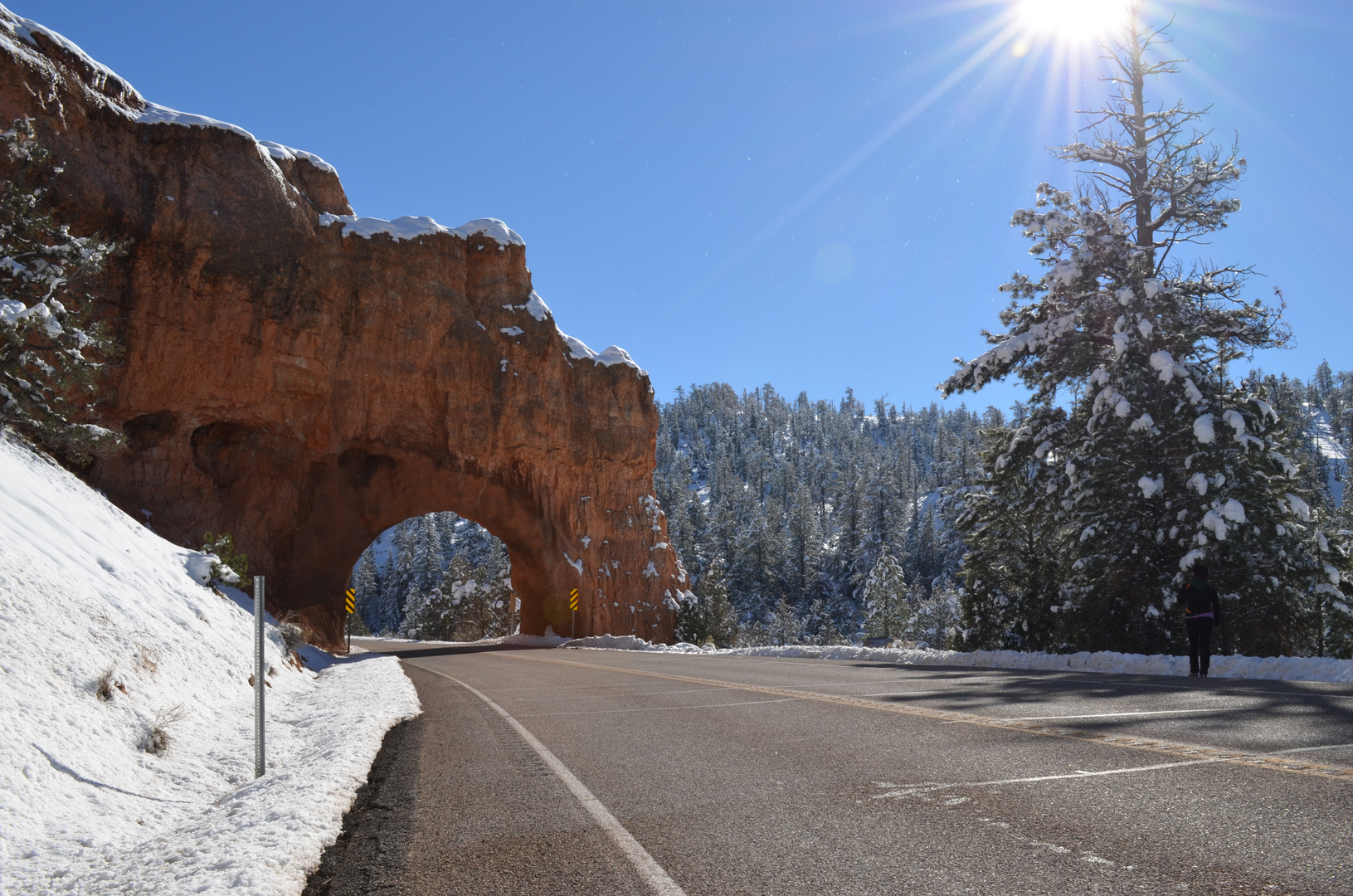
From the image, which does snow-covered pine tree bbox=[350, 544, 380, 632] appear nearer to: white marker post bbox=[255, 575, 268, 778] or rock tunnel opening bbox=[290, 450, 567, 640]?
rock tunnel opening bbox=[290, 450, 567, 640]

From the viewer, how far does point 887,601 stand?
2808 inches

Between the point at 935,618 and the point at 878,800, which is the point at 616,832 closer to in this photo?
the point at 878,800

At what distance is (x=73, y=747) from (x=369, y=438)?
3086cm

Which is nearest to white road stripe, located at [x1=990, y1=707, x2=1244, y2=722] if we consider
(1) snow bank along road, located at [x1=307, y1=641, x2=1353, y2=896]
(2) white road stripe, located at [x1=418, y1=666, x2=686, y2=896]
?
(1) snow bank along road, located at [x1=307, y1=641, x2=1353, y2=896]

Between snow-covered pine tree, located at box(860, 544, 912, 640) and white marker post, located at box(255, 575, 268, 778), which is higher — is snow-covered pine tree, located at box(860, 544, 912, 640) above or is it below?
below

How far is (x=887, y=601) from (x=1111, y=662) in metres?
59.1

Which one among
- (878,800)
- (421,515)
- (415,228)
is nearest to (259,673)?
(878,800)

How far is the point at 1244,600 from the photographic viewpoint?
16609 millimetres

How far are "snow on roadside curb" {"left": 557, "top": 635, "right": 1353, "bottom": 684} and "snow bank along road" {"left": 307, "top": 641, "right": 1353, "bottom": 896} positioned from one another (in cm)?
231

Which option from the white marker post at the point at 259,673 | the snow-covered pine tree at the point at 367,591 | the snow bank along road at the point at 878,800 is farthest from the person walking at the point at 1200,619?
the snow-covered pine tree at the point at 367,591

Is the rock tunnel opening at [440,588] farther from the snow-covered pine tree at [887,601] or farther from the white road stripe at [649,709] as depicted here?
the white road stripe at [649,709]

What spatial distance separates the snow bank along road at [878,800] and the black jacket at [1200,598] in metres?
3.87

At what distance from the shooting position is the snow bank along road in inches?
135

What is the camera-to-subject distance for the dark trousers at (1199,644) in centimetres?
1207
